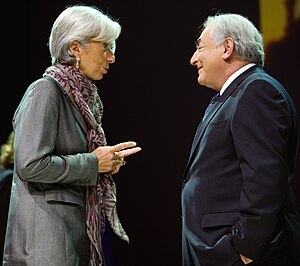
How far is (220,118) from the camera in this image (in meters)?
1.96

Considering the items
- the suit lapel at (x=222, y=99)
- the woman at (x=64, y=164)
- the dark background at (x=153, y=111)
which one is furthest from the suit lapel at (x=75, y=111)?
the dark background at (x=153, y=111)

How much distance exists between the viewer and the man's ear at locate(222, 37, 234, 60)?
205cm

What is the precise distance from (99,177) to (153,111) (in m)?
1.67

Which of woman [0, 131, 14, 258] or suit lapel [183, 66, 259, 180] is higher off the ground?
suit lapel [183, 66, 259, 180]

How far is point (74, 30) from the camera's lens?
213 centimetres

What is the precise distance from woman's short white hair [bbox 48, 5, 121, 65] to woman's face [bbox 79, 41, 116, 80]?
0.02 m

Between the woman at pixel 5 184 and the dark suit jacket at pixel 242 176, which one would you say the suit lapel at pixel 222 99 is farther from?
the woman at pixel 5 184

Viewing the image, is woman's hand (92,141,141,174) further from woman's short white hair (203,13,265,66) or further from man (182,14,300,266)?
woman's short white hair (203,13,265,66)

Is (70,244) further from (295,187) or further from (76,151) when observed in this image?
(295,187)

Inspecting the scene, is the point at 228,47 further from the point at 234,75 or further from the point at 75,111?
the point at 75,111

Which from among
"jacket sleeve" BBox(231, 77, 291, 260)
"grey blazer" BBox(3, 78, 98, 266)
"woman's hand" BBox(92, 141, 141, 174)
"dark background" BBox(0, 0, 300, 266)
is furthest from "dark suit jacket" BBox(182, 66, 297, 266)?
"dark background" BBox(0, 0, 300, 266)

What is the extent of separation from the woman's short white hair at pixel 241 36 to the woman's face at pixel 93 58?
1.37 feet

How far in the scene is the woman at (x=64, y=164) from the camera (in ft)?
6.35

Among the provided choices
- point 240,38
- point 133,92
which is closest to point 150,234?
point 133,92
